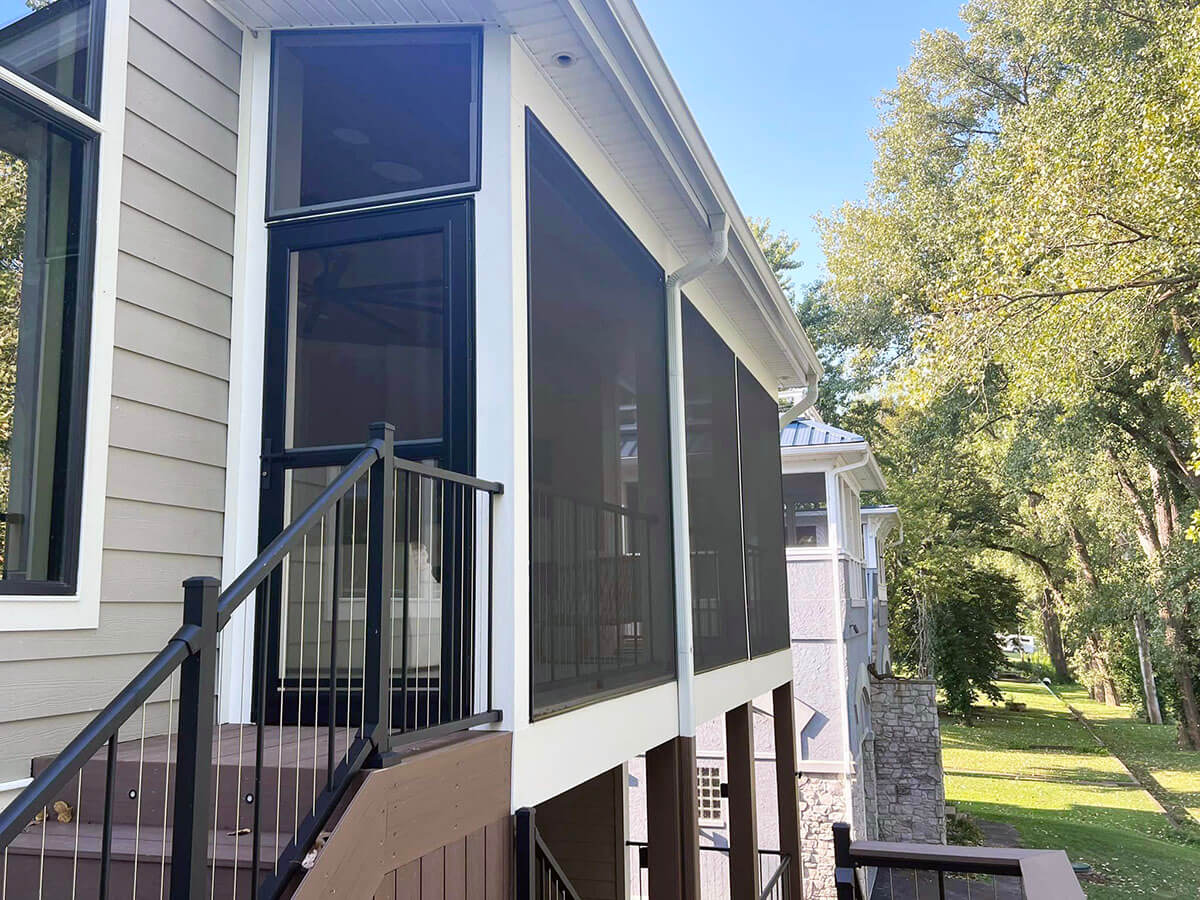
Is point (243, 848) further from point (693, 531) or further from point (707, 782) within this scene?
point (707, 782)

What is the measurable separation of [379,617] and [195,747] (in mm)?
716

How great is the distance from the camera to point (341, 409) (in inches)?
148

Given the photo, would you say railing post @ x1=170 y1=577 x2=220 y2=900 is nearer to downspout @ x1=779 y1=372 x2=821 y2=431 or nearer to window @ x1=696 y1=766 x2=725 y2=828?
downspout @ x1=779 y1=372 x2=821 y2=431

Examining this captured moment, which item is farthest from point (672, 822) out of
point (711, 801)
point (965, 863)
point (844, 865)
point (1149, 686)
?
point (1149, 686)

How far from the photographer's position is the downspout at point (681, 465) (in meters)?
5.05

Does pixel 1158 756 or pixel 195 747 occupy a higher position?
pixel 195 747

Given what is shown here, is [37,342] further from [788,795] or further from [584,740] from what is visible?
[788,795]

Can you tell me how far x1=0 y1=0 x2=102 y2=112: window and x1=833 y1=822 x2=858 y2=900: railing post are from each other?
12.8 feet

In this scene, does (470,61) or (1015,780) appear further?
(1015,780)

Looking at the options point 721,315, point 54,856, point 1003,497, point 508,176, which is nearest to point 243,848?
point 54,856

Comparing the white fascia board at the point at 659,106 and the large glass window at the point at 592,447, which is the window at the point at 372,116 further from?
the white fascia board at the point at 659,106

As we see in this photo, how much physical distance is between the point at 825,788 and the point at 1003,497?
1735 cm

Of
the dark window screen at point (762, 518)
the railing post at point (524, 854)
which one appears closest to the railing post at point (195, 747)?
the railing post at point (524, 854)

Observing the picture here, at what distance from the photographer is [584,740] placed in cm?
373
